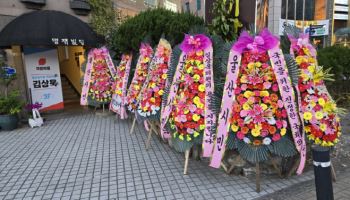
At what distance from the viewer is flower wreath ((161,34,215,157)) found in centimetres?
391

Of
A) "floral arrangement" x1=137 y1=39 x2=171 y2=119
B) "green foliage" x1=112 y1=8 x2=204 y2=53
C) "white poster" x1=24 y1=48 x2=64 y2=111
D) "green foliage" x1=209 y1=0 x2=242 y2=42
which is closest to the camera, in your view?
"green foliage" x1=209 y1=0 x2=242 y2=42

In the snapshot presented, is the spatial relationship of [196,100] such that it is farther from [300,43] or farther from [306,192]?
[306,192]

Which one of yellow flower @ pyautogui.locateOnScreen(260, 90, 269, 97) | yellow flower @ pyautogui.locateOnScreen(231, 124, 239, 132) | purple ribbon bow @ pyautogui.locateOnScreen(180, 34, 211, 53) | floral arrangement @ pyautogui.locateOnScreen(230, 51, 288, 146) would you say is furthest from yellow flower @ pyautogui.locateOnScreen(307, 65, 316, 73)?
purple ribbon bow @ pyautogui.locateOnScreen(180, 34, 211, 53)

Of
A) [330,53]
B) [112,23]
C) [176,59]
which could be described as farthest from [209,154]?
[112,23]

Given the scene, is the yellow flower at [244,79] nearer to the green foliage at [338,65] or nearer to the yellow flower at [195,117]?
the yellow flower at [195,117]

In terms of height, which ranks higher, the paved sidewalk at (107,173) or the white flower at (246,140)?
the white flower at (246,140)

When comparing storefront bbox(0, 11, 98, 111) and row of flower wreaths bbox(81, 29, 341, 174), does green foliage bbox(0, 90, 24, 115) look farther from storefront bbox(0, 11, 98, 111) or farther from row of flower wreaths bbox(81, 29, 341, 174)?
row of flower wreaths bbox(81, 29, 341, 174)

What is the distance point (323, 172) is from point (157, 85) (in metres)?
3.36

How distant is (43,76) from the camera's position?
8695mm

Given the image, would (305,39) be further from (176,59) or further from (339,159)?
(339,159)

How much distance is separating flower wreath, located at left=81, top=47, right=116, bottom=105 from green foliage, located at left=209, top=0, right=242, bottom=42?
453 cm

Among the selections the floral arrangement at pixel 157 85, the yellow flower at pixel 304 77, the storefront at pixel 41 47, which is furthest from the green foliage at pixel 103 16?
the yellow flower at pixel 304 77

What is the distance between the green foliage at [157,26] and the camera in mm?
6133

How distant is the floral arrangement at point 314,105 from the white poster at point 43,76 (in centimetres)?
761
